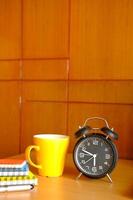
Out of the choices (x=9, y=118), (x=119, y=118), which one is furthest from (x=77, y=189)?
(x=9, y=118)

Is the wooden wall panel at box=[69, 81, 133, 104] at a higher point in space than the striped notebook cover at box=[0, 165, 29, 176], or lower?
higher

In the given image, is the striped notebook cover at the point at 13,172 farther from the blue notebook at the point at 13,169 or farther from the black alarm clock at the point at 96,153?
the black alarm clock at the point at 96,153

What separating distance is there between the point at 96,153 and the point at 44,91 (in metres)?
0.69

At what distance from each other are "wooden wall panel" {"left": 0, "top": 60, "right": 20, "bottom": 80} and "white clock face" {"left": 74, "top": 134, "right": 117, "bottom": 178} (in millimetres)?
776

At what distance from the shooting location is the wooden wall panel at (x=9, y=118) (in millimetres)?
1544

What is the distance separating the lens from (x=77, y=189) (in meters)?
0.76

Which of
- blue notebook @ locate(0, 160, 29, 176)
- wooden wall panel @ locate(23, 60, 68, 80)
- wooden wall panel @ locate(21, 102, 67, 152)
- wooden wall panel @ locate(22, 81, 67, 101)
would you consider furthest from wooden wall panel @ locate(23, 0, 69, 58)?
blue notebook @ locate(0, 160, 29, 176)

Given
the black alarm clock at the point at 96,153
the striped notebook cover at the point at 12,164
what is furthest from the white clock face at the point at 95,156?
the striped notebook cover at the point at 12,164

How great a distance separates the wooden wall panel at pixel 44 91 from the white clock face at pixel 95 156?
1.94 feet

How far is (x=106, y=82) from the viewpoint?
135 cm

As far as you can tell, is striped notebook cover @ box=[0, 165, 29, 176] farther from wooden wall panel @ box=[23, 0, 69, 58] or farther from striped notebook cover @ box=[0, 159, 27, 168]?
wooden wall panel @ box=[23, 0, 69, 58]

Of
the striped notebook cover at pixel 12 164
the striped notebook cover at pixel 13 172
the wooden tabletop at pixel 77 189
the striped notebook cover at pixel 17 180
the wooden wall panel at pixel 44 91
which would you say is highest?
the wooden wall panel at pixel 44 91

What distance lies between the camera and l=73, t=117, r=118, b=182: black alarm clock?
0.84 m

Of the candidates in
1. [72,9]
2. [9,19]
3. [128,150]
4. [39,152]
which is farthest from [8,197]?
[9,19]
